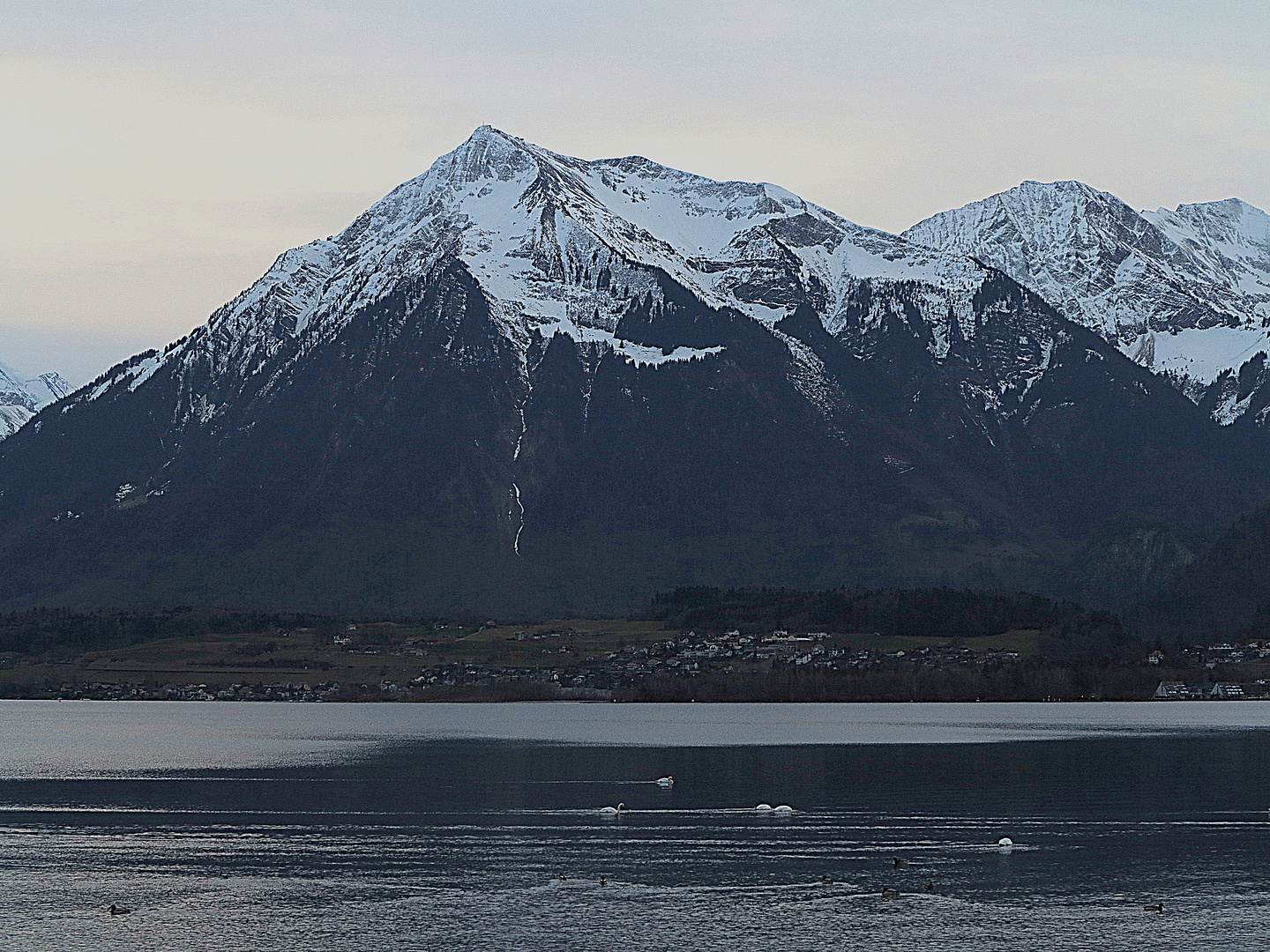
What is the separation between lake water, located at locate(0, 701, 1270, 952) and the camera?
8800cm

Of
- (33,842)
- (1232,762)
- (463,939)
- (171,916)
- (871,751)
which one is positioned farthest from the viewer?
(871,751)

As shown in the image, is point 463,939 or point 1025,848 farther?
point 1025,848

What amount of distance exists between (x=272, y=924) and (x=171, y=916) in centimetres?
605

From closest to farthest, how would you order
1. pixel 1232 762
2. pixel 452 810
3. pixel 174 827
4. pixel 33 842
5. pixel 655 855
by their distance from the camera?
pixel 655 855
pixel 33 842
pixel 174 827
pixel 452 810
pixel 1232 762

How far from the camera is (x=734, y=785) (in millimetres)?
154375

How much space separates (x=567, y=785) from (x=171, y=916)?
218ft

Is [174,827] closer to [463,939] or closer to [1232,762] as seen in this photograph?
[463,939]

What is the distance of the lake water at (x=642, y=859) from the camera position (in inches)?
3465

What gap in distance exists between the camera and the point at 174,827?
12712 centimetres

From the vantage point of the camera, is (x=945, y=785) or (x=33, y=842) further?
(x=945, y=785)

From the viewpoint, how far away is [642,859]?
359ft

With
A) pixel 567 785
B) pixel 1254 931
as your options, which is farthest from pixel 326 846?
pixel 1254 931

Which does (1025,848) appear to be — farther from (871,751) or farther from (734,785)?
(871,751)

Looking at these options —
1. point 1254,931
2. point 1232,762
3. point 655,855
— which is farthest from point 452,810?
point 1232,762
